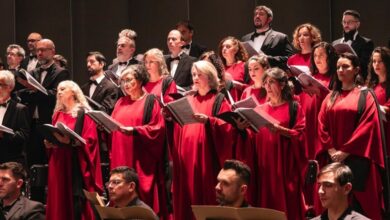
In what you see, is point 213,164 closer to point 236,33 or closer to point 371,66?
point 371,66

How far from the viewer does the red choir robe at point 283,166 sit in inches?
270

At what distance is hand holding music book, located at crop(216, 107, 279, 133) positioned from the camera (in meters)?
6.58

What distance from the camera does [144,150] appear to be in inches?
301

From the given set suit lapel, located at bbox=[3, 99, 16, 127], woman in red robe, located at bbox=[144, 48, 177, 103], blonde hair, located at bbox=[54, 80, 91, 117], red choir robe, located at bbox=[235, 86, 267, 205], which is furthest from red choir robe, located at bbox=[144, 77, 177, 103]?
suit lapel, located at bbox=[3, 99, 16, 127]

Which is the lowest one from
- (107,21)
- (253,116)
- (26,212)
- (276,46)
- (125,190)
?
(26,212)

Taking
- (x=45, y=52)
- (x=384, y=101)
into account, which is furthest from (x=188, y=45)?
(x=384, y=101)

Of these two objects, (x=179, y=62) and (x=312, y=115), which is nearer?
(x=312, y=115)

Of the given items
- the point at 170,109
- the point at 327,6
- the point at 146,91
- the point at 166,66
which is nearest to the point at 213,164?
the point at 170,109

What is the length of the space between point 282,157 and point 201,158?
26.9 inches

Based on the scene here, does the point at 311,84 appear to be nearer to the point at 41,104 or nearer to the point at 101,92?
the point at 101,92

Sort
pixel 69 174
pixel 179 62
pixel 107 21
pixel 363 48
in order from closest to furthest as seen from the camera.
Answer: pixel 69 174
pixel 363 48
pixel 179 62
pixel 107 21

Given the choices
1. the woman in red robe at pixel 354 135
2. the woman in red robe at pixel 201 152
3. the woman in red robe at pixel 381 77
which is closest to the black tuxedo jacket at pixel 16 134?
the woman in red robe at pixel 201 152

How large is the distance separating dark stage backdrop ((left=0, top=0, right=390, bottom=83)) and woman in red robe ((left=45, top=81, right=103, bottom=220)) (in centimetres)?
403

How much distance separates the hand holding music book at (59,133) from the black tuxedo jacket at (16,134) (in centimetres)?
53
